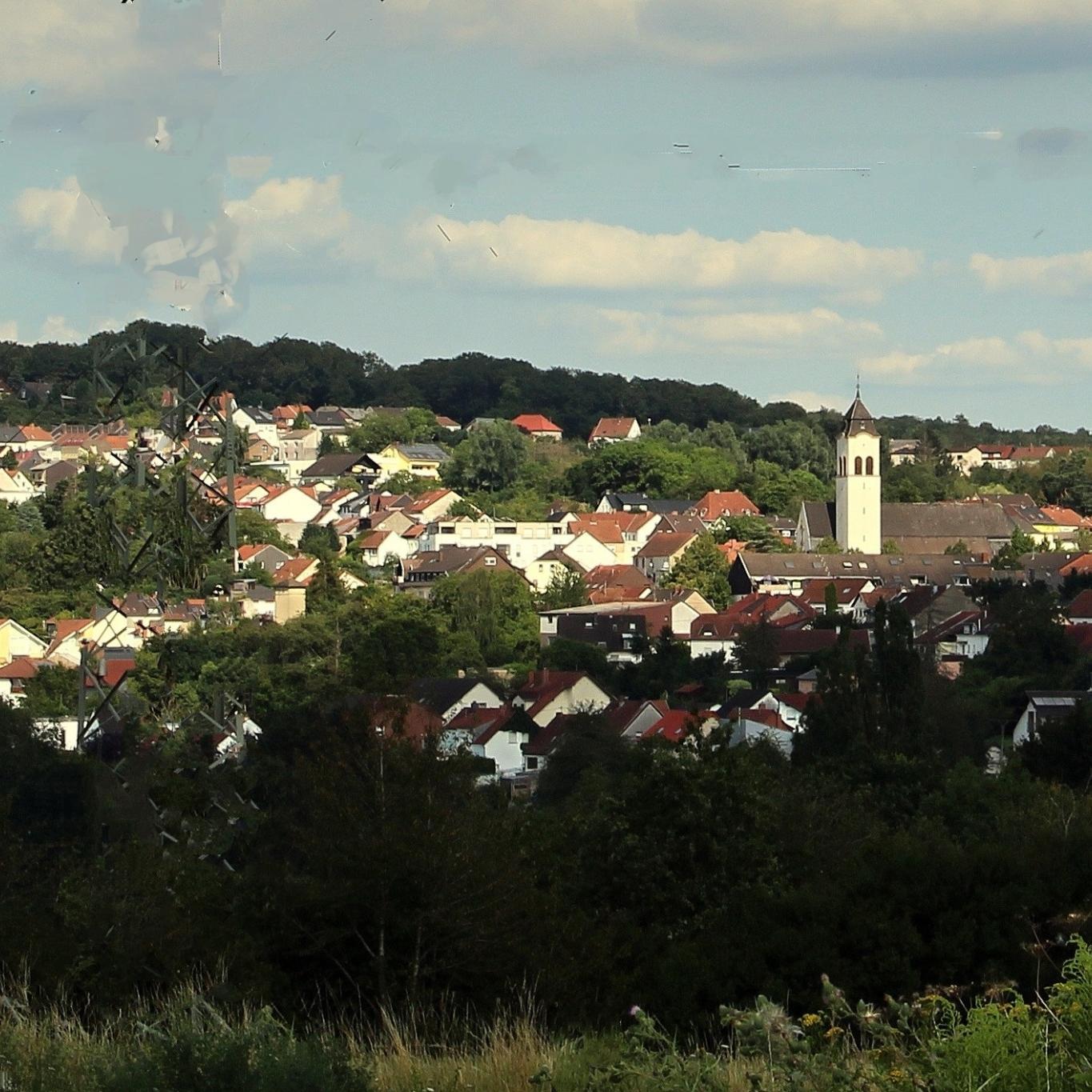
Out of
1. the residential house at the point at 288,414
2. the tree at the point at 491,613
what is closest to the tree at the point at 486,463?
the residential house at the point at 288,414

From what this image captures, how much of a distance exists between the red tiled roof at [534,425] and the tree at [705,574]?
39.6 meters

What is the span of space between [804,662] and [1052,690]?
8829 millimetres

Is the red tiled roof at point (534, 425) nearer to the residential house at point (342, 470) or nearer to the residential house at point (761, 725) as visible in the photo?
the residential house at point (342, 470)

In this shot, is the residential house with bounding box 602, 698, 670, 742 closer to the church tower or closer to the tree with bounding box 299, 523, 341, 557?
the tree with bounding box 299, 523, 341, 557

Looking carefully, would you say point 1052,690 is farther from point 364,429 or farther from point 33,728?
point 364,429

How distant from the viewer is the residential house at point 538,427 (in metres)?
103

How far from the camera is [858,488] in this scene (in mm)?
75625

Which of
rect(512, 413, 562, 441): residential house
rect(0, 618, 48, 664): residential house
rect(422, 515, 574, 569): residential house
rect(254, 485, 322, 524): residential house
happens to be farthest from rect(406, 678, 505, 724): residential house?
rect(512, 413, 562, 441): residential house

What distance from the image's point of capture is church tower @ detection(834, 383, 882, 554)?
74.5 meters

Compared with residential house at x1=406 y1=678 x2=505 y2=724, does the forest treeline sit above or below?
above

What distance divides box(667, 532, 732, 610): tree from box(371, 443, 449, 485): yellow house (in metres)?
25.9

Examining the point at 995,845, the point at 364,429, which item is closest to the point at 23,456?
the point at 364,429

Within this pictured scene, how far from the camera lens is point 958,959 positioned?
316 inches

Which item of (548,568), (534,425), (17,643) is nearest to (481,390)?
(534,425)
